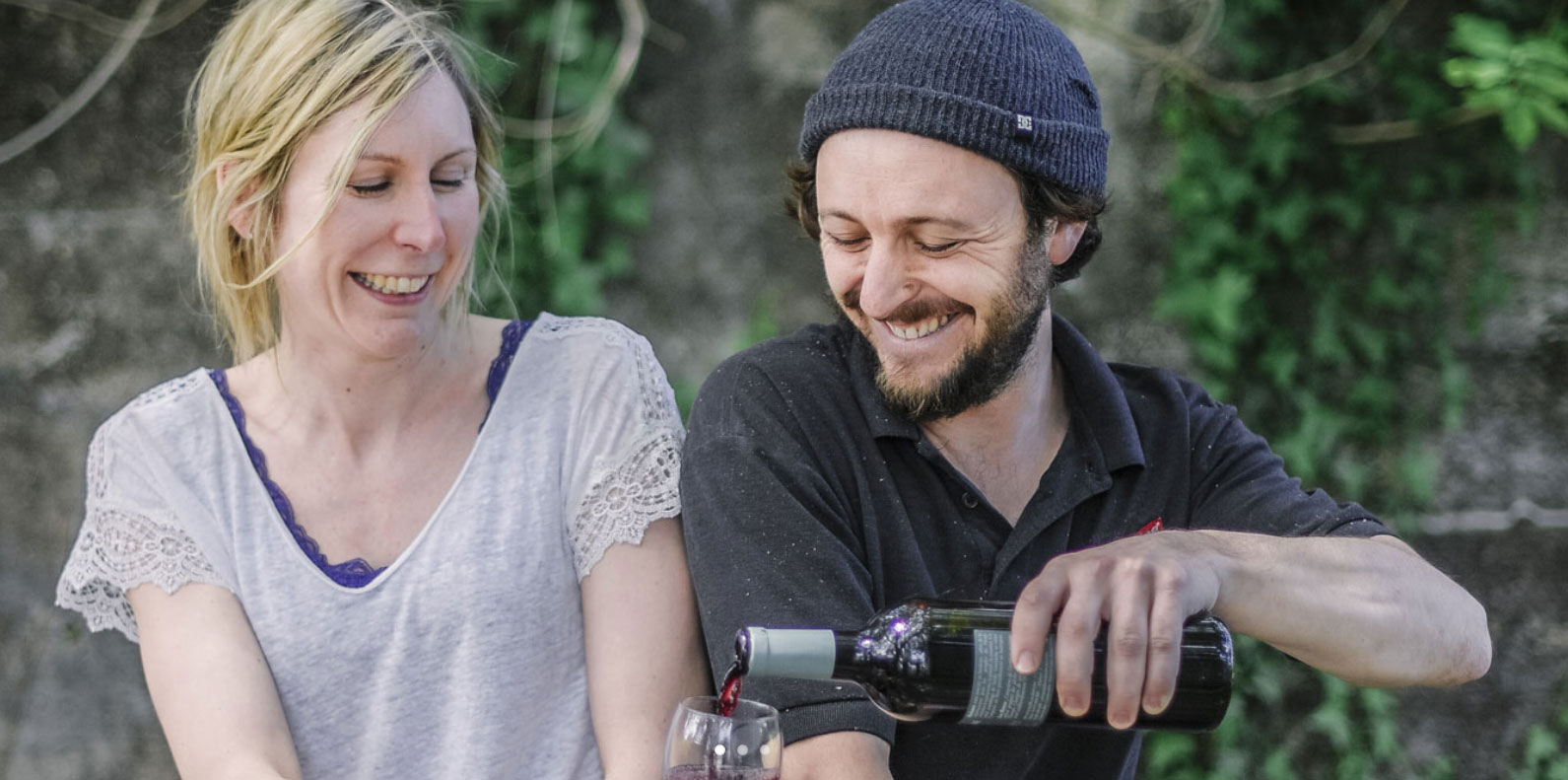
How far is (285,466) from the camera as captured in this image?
2.37 meters

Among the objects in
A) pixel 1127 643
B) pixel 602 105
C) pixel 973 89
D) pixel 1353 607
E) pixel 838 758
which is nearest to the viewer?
pixel 1127 643

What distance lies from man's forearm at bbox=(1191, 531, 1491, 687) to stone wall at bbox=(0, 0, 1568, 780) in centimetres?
167

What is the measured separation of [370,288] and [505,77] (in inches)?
58.6

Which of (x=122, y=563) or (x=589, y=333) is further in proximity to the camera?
(x=589, y=333)

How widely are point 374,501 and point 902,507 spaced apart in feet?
2.81

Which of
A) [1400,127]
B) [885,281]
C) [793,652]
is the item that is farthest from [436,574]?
[1400,127]

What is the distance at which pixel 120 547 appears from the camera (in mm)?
2303

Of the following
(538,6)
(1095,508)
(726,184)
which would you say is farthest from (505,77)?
(1095,508)

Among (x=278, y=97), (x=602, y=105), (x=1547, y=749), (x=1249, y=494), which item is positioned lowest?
(x=1547, y=749)

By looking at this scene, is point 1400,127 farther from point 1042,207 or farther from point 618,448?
point 618,448

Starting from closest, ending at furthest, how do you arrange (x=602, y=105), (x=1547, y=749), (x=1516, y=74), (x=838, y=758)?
(x=838, y=758) < (x=1516, y=74) < (x=1547, y=749) < (x=602, y=105)

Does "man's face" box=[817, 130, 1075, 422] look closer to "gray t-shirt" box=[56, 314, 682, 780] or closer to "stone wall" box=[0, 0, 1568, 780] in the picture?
"gray t-shirt" box=[56, 314, 682, 780]

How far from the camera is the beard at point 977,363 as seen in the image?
6.83 feet

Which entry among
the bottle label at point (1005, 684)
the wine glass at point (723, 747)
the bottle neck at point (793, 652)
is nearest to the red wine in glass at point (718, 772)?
the wine glass at point (723, 747)
